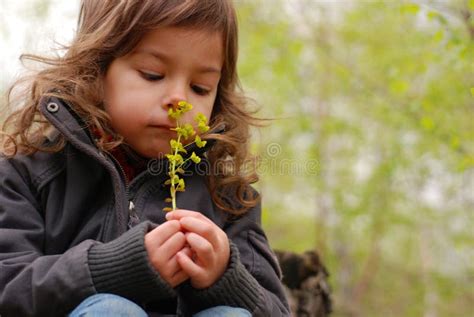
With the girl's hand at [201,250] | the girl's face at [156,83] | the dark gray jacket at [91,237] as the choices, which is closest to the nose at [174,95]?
the girl's face at [156,83]

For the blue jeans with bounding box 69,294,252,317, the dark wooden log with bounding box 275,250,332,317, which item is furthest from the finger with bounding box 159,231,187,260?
the dark wooden log with bounding box 275,250,332,317

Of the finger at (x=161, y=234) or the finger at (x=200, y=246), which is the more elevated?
the finger at (x=161, y=234)

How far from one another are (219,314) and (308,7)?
8.61 metres

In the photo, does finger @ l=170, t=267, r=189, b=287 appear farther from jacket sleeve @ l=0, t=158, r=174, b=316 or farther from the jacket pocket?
the jacket pocket

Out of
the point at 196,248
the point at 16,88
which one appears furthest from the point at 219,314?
the point at 16,88

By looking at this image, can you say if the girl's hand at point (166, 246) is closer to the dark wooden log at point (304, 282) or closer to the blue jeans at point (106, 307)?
the blue jeans at point (106, 307)

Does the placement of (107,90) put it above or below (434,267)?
above

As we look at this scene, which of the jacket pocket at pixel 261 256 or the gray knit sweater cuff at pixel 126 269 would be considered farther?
the jacket pocket at pixel 261 256

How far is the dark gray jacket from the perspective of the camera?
1.68 m

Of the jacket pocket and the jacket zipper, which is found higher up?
the jacket zipper

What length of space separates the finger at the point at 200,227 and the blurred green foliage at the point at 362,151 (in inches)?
264

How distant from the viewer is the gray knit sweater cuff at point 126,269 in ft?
5.44

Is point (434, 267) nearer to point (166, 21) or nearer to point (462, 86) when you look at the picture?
point (462, 86)

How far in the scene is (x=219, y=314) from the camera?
5.74ft
